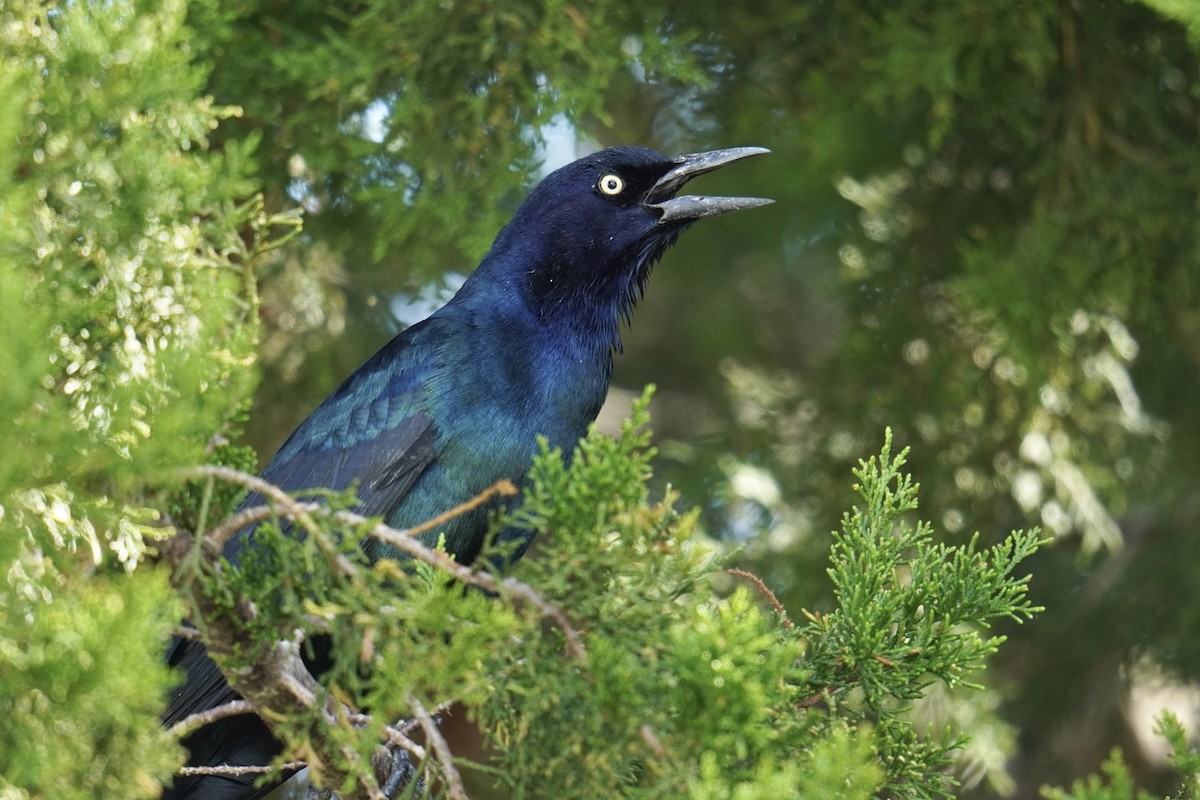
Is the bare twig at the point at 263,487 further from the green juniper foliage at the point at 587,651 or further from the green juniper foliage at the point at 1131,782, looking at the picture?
the green juniper foliage at the point at 1131,782

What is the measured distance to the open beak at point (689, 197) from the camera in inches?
140

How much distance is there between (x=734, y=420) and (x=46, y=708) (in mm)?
3788

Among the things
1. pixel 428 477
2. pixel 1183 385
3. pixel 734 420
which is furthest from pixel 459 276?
pixel 1183 385

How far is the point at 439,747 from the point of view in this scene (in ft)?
5.72

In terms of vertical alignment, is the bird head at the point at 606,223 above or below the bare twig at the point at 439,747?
below

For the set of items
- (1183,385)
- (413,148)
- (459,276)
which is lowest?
(1183,385)

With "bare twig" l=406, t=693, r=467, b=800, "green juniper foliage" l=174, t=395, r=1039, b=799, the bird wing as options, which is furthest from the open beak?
"bare twig" l=406, t=693, r=467, b=800

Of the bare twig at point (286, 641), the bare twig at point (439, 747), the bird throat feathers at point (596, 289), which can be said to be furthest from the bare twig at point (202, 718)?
the bird throat feathers at point (596, 289)

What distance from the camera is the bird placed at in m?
3.04

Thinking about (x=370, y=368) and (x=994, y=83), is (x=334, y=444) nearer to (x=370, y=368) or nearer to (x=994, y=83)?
(x=370, y=368)

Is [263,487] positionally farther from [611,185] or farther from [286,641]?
[611,185]

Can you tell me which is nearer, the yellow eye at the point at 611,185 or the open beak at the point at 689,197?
the open beak at the point at 689,197

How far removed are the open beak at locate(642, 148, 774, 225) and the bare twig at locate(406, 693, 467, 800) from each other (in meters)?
2.09

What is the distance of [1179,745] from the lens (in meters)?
1.84
